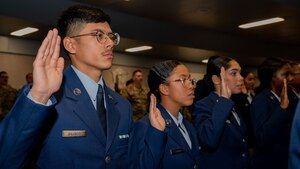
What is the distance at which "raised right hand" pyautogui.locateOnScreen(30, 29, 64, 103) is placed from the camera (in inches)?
44.8

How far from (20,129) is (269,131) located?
2034 mm

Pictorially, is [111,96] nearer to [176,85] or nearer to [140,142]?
[140,142]

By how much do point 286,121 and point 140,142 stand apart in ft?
4.87

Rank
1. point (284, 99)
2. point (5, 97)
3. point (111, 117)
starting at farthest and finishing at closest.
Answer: point (5, 97)
point (284, 99)
point (111, 117)

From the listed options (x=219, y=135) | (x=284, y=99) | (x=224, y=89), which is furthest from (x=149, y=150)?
(x=284, y=99)

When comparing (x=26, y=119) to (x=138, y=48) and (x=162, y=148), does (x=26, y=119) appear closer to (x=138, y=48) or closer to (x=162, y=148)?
(x=162, y=148)

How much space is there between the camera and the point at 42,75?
1.16m

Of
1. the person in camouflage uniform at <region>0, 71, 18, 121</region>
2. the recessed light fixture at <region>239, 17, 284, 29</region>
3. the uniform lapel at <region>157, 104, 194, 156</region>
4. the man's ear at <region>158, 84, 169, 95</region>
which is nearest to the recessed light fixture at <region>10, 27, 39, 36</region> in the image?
the person in camouflage uniform at <region>0, 71, 18, 121</region>

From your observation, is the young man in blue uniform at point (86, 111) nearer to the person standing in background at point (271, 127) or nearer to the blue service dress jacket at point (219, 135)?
the blue service dress jacket at point (219, 135)

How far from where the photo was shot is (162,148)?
1.72 metres

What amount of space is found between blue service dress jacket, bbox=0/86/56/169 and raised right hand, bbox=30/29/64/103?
4cm

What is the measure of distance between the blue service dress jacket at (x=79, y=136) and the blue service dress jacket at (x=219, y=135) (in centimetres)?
74

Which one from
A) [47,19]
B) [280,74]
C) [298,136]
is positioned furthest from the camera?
[47,19]

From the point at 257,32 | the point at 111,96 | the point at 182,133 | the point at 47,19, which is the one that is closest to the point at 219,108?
the point at 182,133
